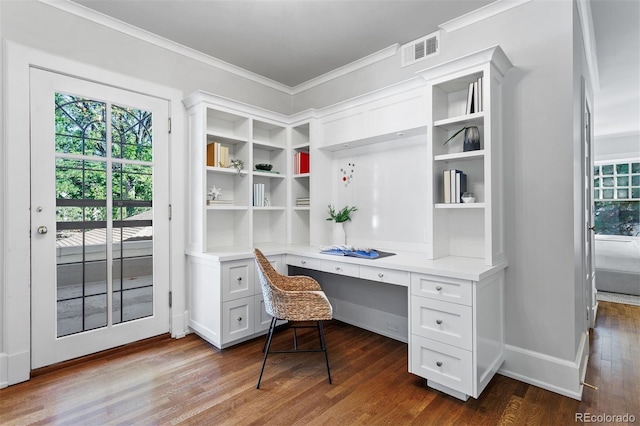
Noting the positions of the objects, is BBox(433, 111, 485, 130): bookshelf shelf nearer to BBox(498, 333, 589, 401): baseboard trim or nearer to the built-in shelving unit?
the built-in shelving unit

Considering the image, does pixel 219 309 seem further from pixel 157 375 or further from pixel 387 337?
pixel 387 337

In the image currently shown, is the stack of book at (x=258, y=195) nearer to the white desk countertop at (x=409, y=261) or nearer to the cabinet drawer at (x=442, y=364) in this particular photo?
the white desk countertop at (x=409, y=261)

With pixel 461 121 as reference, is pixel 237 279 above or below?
below

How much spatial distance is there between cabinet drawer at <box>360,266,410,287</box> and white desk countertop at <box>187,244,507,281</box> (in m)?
0.03

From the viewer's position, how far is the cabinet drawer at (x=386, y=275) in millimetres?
2246

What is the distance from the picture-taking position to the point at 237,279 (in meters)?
2.80

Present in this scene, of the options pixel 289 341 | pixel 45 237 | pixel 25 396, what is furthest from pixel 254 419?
pixel 45 237

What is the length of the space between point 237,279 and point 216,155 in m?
1.20

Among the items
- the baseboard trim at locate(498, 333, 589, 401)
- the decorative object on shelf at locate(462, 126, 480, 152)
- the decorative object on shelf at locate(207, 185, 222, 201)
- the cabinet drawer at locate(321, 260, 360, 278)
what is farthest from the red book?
the baseboard trim at locate(498, 333, 589, 401)

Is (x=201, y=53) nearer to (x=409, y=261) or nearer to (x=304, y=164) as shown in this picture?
(x=304, y=164)

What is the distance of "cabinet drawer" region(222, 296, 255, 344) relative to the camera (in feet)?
8.88

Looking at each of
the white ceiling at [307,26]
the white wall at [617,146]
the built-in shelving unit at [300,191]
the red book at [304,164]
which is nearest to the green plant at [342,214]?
the built-in shelving unit at [300,191]

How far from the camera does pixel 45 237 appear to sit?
7.66 feet

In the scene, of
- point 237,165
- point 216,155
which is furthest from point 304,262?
point 216,155
